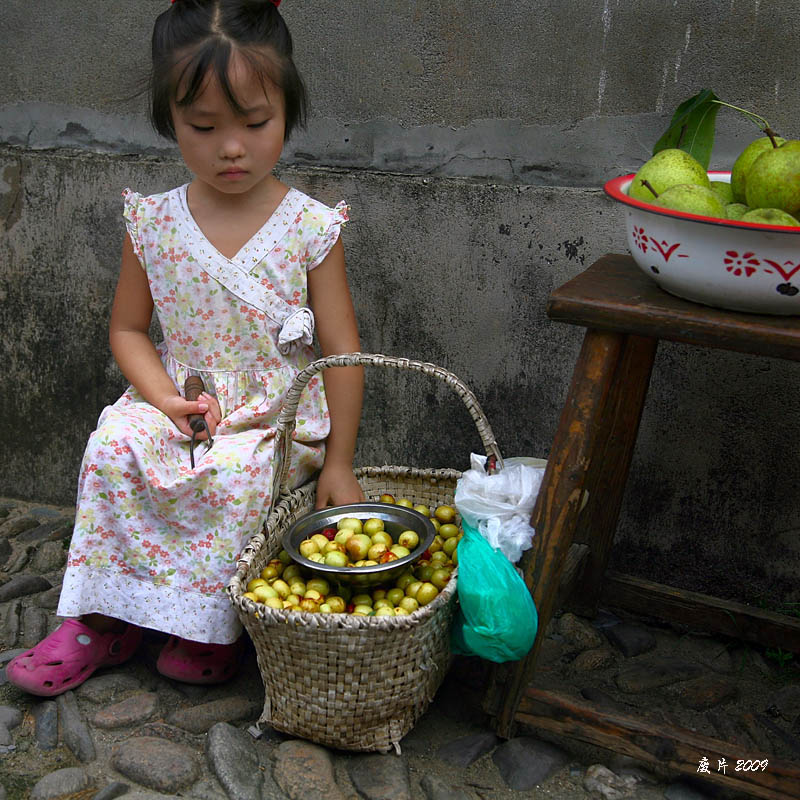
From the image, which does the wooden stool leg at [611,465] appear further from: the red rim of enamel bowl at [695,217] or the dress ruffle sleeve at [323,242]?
the dress ruffle sleeve at [323,242]

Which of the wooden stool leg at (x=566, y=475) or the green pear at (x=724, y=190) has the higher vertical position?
the green pear at (x=724, y=190)

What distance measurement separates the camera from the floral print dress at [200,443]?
2117mm

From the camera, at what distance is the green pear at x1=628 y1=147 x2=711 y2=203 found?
177 cm

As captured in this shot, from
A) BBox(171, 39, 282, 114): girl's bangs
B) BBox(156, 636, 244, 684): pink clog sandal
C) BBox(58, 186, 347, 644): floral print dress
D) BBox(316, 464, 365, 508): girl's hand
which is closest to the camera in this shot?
BBox(171, 39, 282, 114): girl's bangs

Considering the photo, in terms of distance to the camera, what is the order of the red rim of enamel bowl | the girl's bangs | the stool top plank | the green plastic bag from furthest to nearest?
the girl's bangs
the green plastic bag
the stool top plank
the red rim of enamel bowl

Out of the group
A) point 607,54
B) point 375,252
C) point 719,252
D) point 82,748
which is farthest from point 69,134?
point 719,252

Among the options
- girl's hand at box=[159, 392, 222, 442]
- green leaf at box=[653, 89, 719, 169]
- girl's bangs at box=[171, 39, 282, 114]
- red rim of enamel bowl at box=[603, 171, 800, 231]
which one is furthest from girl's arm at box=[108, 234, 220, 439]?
green leaf at box=[653, 89, 719, 169]

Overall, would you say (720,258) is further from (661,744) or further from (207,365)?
(207,365)

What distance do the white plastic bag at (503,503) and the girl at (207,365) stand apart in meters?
0.40

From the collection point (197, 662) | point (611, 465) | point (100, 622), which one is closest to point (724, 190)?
point (611, 465)

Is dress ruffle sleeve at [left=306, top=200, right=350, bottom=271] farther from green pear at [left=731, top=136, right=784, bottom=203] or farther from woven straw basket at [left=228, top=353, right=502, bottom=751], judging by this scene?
green pear at [left=731, top=136, right=784, bottom=203]

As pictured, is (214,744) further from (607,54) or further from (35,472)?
(607,54)

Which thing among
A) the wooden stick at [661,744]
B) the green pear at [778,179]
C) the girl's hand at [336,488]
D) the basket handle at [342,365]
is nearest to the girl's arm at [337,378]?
the girl's hand at [336,488]

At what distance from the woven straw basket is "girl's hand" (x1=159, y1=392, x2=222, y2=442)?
0.22 m
